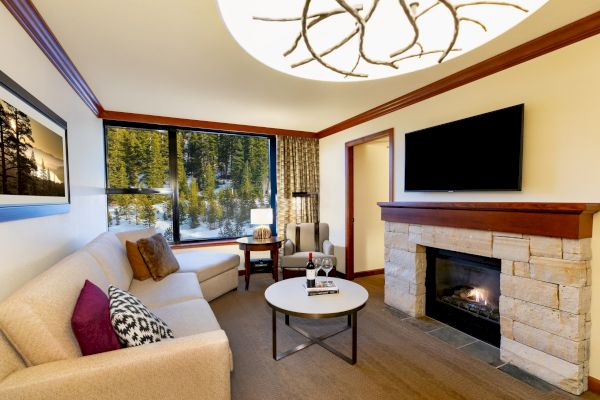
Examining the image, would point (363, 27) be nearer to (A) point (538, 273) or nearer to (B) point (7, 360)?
(B) point (7, 360)

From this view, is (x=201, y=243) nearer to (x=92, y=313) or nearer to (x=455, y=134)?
(x=92, y=313)

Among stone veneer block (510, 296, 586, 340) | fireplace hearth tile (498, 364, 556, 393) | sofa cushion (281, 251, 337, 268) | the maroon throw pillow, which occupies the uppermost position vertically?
the maroon throw pillow

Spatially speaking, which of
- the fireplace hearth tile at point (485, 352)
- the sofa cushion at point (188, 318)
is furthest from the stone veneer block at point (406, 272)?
the sofa cushion at point (188, 318)

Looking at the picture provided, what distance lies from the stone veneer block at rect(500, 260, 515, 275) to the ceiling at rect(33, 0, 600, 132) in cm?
161

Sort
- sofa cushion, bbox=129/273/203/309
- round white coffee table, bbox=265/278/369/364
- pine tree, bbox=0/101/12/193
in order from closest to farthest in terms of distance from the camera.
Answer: pine tree, bbox=0/101/12/193 < round white coffee table, bbox=265/278/369/364 < sofa cushion, bbox=129/273/203/309

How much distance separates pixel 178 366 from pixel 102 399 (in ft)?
0.93

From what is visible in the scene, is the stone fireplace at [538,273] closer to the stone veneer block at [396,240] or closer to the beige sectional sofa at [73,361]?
the stone veneer block at [396,240]

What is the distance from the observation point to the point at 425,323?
2779 millimetres

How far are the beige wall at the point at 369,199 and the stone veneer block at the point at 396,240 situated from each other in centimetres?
110

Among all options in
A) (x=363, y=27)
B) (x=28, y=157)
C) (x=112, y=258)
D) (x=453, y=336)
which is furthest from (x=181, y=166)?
(x=453, y=336)

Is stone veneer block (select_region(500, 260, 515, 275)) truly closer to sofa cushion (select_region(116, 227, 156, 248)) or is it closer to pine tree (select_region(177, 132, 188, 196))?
sofa cushion (select_region(116, 227, 156, 248))

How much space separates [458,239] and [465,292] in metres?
0.63

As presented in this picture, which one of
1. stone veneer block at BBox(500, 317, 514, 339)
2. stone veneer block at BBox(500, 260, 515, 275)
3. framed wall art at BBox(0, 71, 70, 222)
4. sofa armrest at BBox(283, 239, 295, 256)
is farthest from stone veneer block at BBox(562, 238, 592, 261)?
framed wall art at BBox(0, 71, 70, 222)

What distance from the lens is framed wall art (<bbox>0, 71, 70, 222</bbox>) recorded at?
1450mm
